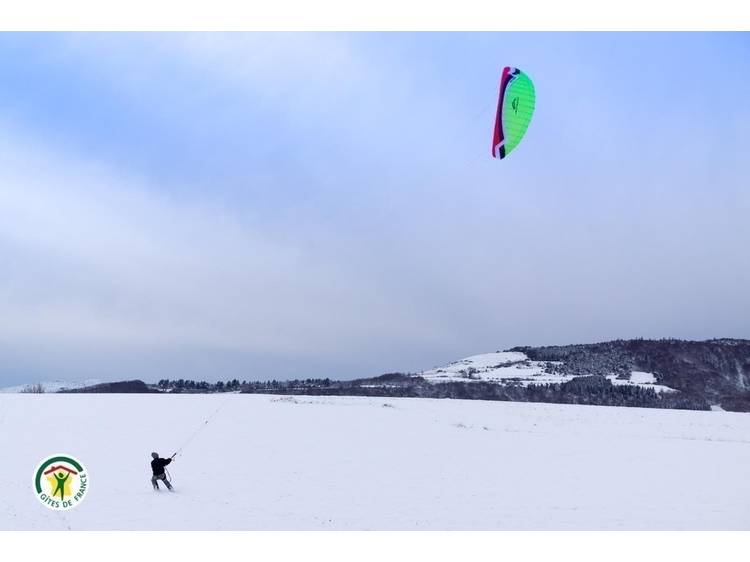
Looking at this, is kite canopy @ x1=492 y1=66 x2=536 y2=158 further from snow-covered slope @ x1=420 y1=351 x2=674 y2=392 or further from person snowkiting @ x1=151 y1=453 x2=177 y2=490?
snow-covered slope @ x1=420 y1=351 x2=674 y2=392

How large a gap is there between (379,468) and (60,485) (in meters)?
10.2

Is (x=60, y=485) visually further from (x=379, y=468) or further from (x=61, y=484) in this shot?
(x=379, y=468)

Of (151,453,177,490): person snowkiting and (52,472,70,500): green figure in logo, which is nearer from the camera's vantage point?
(52,472,70,500): green figure in logo

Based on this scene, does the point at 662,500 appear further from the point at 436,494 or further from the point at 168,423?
the point at 168,423

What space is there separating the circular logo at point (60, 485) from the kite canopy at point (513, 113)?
666 inches

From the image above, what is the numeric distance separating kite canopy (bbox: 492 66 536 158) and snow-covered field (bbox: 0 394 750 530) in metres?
11.8

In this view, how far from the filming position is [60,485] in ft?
51.4

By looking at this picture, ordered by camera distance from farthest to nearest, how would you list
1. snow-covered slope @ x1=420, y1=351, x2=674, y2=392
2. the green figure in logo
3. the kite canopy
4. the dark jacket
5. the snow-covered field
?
snow-covered slope @ x1=420, y1=351, x2=674, y2=392 < the kite canopy < the dark jacket < the green figure in logo < the snow-covered field

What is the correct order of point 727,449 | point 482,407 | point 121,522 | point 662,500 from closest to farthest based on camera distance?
point 121,522, point 662,500, point 727,449, point 482,407

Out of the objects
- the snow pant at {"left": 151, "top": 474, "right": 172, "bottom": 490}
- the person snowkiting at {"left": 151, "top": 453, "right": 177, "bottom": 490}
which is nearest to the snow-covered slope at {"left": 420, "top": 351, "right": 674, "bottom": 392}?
the snow pant at {"left": 151, "top": 474, "right": 172, "bottom": 490}

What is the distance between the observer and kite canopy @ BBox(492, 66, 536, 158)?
21.6m

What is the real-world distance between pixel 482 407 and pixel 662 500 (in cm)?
2355

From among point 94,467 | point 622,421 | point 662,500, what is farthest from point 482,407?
point 94,467

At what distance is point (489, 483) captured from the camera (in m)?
19.2
